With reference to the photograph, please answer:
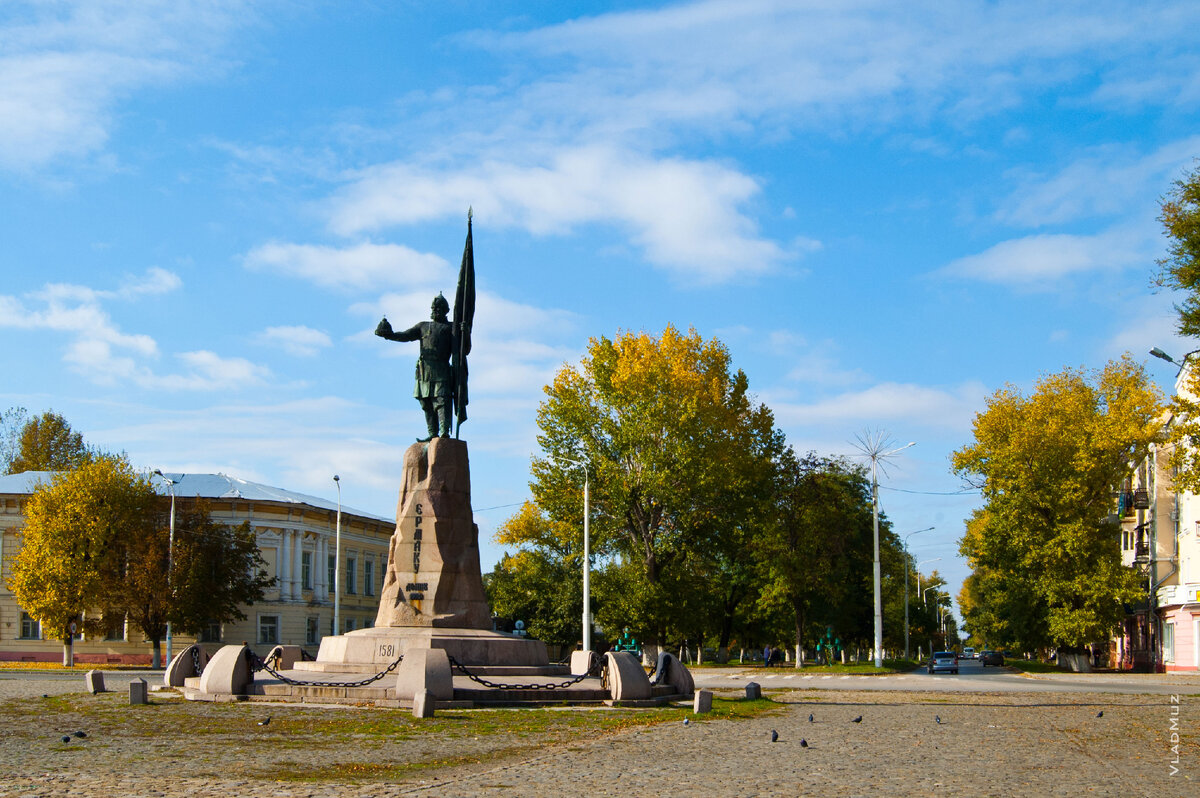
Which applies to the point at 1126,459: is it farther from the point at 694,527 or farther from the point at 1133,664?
the point at 694,527

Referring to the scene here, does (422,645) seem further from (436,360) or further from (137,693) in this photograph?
(436,360)

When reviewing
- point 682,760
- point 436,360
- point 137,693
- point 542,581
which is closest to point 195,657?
point 137,693

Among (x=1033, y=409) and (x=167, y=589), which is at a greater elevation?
(x=1033, y=409)

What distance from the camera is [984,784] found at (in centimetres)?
1055

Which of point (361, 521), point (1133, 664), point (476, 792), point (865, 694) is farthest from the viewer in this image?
point (361, 521)

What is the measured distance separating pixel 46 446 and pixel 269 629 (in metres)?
22.7

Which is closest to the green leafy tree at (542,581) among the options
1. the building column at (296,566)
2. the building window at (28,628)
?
the building column at (296,566)

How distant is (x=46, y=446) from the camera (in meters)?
75.8

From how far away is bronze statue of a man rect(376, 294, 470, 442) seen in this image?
957 inches

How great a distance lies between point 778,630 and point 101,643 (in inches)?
1369

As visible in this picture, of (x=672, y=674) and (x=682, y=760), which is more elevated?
(x=682, y=760)

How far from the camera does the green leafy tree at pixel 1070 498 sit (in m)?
47.5

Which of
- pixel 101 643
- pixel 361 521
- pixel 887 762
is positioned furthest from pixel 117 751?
pixel 361 521

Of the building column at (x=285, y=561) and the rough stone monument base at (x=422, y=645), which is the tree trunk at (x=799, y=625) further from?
the rough stone monument base at (x=422, y=645)
